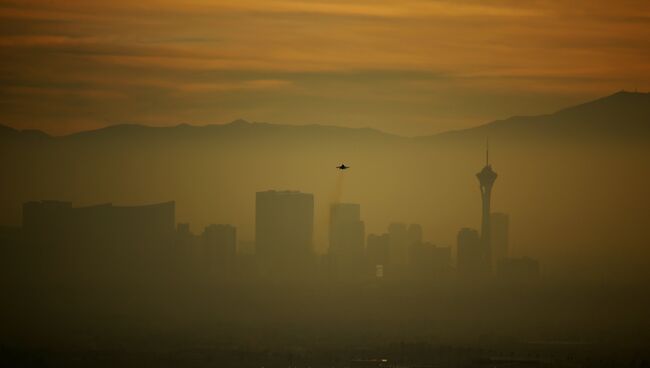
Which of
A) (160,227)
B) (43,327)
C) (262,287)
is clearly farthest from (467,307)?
(43,327)

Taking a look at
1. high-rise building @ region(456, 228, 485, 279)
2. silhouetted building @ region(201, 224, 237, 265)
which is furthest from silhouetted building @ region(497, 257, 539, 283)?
silhouetted building @ region(201, 224, 237, 265)

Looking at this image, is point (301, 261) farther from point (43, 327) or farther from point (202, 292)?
point (43, 327)

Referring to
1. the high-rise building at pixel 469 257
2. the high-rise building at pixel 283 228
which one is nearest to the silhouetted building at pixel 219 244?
the high-rise building at pixel 283 228

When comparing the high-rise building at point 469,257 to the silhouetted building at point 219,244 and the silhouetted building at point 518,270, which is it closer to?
the silhouetted building at point 518,270

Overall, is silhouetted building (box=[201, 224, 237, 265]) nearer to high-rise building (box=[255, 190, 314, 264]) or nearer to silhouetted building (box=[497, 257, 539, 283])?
high-rise building (box=[255, 190, 314, 264])

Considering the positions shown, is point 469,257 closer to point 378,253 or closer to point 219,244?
point 378,253
